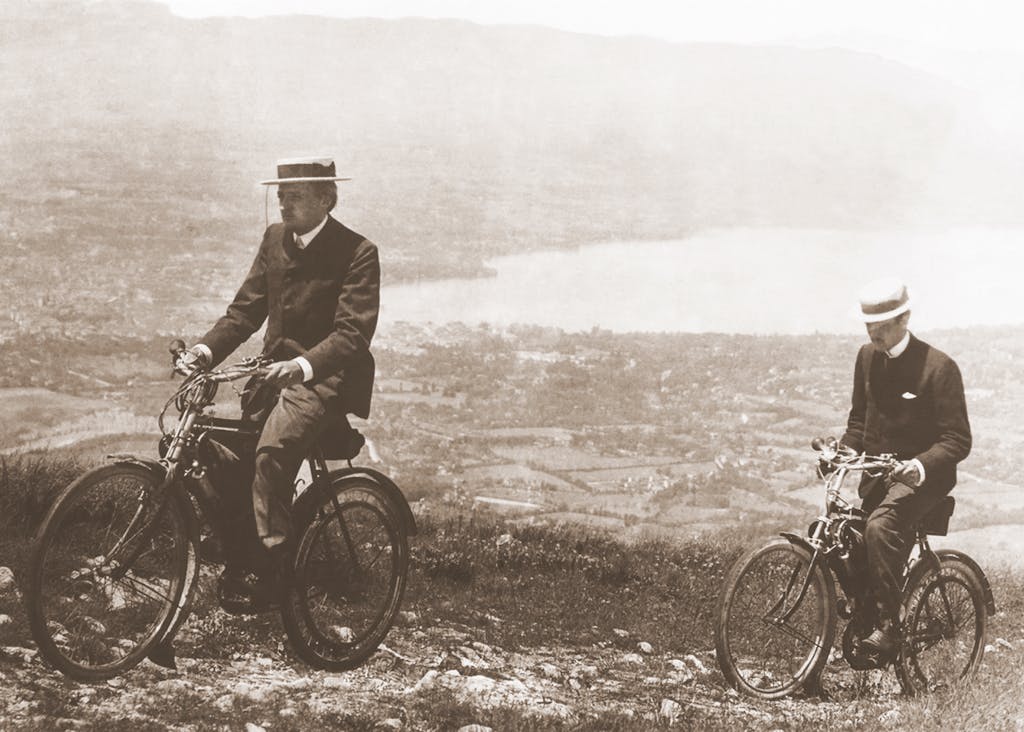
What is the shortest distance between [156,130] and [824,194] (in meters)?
16.1

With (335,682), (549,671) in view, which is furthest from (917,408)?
(335,682)

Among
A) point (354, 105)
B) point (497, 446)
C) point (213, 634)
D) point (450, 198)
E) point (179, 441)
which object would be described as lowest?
point (497, 446)

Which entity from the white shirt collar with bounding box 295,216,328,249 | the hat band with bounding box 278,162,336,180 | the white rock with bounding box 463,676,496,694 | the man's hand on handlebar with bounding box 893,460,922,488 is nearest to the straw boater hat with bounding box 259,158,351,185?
the hat band with bounding box 278,162,336,180

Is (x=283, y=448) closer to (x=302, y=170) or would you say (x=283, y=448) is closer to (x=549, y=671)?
(x=302, y=170)

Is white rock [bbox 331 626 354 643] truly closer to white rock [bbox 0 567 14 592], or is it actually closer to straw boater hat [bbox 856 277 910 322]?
white rock [bbox 0 567 14 592]

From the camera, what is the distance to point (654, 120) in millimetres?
29672

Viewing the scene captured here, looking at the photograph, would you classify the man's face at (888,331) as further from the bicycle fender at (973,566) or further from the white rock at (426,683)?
the white rock at (426,683)

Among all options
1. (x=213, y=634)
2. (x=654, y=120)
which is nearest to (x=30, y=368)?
(x=213, y=634)

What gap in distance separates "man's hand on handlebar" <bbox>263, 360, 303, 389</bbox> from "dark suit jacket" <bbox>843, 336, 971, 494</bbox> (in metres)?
3.20

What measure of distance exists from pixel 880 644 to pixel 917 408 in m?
1.32

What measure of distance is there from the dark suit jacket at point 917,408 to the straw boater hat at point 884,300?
0.25 meters

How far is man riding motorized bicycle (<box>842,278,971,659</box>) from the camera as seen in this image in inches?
254

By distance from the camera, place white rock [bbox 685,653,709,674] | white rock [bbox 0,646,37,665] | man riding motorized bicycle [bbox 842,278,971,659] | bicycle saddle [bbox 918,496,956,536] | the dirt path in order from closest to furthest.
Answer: the dirt path
white rock [bbox 0,646,37,665]
man riding motorized bicycle [bbox 842,278,971,659]
bicycle saddle [bbox 918,496,956,536]
white rock [bbox 685,653,709,674]

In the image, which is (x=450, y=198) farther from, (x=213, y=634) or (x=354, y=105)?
(x=213, y=634)
